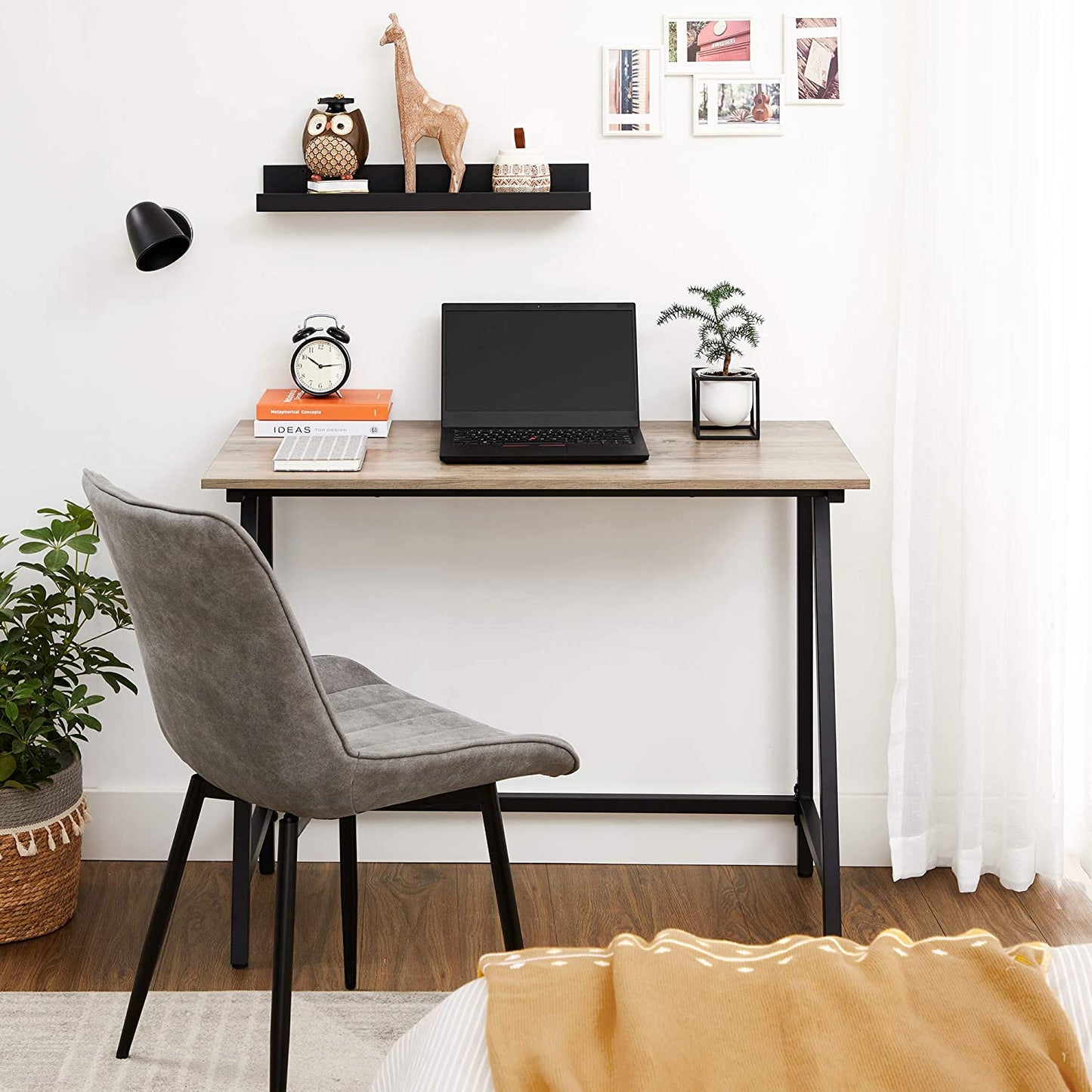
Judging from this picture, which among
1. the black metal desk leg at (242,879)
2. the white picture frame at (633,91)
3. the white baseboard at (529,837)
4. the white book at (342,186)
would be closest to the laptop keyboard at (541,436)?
the black metal desk leg at (242,879)

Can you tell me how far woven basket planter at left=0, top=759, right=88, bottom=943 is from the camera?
7.51 feet

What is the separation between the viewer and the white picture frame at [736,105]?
7.97ft

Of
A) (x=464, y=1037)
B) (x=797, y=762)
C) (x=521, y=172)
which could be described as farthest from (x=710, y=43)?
(x=464, y=1037)

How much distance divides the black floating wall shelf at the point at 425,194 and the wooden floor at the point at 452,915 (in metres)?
1.34

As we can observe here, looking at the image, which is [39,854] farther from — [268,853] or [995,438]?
[995,438]

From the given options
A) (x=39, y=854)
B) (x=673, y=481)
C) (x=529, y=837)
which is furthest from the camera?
(x=529, y=837)

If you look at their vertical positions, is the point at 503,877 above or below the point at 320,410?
below

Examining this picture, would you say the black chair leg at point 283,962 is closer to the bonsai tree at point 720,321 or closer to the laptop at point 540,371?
the laptop at point 540,371

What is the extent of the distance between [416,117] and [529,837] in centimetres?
146

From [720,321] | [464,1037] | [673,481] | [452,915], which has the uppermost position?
[720,321]

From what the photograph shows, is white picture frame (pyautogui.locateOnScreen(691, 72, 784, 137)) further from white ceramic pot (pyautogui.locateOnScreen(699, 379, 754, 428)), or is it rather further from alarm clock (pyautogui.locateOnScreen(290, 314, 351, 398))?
alarm clock (pyautogui.locateOnScreen(290, 314, 351, 398))

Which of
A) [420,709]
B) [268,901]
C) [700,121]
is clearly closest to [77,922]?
[268,901]

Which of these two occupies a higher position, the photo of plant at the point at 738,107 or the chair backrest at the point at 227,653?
the photo of plant at the point at 738,107

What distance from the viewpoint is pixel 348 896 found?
2.22 m
